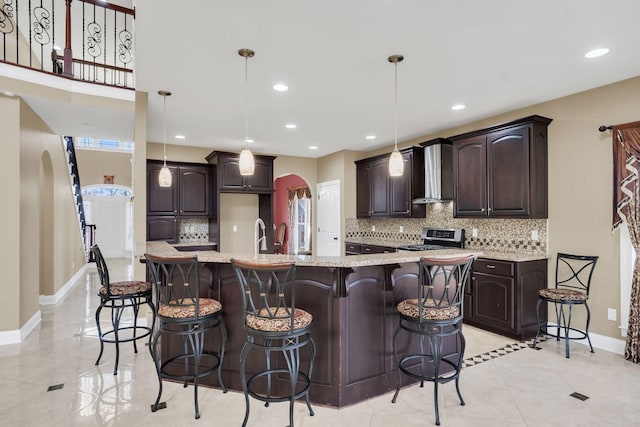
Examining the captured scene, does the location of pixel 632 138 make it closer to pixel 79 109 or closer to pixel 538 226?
pixel 538 226

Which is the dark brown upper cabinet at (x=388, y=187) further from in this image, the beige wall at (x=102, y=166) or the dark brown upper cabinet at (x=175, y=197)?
the beige wall at (x=102, y=166)

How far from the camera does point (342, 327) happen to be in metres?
2.56

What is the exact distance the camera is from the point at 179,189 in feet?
20.1

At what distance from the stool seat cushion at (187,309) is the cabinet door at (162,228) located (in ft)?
12.1

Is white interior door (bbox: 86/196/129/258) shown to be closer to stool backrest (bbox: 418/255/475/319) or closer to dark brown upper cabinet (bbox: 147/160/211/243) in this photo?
dark brown upper cabinet (bbox: 147/160/211/243)

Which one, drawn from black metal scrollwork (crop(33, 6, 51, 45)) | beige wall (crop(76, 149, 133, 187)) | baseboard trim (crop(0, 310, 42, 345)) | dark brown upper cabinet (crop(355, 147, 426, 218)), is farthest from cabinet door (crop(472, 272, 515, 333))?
beige wall (crop(76, 149, 133, 187))

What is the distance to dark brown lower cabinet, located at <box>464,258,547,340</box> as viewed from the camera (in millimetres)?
3873

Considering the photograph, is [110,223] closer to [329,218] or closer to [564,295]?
[329,218]

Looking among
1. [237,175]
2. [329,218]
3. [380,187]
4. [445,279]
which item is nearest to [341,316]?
[445,279]

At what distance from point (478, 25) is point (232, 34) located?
179 centimetres

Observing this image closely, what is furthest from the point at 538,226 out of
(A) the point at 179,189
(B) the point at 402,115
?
(A) the point at 179,189

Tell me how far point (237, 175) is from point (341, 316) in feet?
14.2

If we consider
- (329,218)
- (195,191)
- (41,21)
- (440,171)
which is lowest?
(329,218)

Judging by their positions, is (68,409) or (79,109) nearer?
(68,409)
